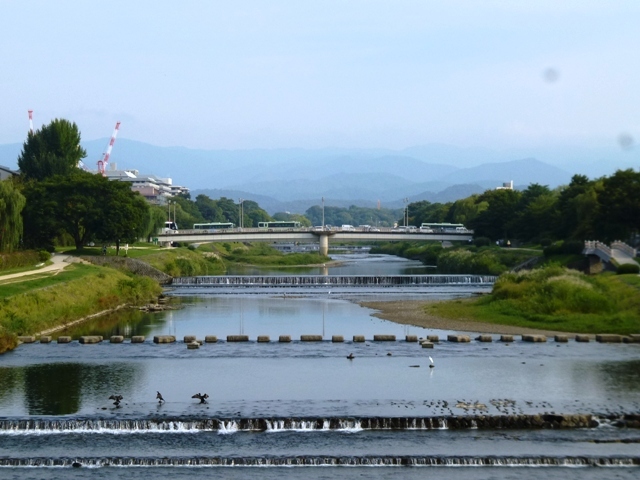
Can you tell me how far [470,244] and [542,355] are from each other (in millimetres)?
92852

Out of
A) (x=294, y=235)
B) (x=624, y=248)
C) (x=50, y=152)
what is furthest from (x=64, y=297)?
(x=294, y=235)

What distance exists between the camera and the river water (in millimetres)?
29938

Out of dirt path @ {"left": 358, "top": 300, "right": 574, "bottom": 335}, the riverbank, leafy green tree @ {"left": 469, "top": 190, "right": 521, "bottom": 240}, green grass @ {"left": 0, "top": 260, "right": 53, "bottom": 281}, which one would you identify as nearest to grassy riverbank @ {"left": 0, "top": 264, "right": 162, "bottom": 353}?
green grass @ {"left": 0, "top": 260, "right": 53, "bottom": 281}

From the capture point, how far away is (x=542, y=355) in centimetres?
4709

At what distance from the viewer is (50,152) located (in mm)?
119312

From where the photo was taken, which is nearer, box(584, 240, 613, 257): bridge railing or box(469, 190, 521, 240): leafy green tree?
box(584, 240, 613, 257): bridge railing

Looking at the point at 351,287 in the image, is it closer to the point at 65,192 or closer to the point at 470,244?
the point at 65,192

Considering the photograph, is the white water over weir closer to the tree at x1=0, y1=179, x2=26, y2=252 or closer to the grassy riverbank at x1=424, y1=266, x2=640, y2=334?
the tree at x1=0, y1=179, x2=26, y2=252

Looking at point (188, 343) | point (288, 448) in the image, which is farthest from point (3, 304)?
point (288, 448)

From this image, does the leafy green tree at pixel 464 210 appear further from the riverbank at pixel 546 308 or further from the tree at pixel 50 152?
the riverbank at pixel 546 308

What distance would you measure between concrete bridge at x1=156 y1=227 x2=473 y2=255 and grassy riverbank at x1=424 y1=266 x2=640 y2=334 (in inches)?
2842

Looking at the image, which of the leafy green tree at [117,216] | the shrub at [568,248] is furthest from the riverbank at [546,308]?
the leafy green tree at [117,216]

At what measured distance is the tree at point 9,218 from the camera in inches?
2963

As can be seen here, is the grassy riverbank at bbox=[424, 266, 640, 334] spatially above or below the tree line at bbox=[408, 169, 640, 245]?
below
